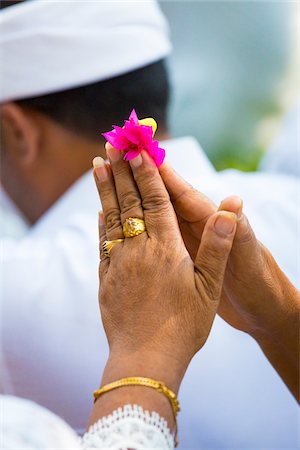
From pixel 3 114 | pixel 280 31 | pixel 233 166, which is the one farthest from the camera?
pixel 233 166

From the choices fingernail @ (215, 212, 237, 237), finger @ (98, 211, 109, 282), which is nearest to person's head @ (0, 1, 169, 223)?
finger @ (98, 211, 109, 282)

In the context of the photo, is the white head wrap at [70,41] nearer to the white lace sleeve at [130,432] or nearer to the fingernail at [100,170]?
the fingernail at [100,170]

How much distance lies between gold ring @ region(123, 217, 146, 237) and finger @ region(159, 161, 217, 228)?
0.08 m

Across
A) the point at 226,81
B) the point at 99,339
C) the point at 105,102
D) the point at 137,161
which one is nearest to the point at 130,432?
the point at 137,161

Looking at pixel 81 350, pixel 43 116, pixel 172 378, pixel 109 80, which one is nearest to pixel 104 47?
Answer: pixel 109 80

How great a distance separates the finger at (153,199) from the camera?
911 mm

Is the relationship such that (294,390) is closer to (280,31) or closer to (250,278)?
(250,278)

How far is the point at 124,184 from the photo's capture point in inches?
37.0

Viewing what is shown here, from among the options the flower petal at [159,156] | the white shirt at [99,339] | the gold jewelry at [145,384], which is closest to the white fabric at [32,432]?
the gold jewelry at [145,384]

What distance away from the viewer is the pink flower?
908 mm

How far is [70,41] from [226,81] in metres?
0.77

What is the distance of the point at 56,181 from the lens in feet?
6.07

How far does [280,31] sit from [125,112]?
63cm

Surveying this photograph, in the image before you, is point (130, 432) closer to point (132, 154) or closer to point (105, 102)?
point (132, 154)
